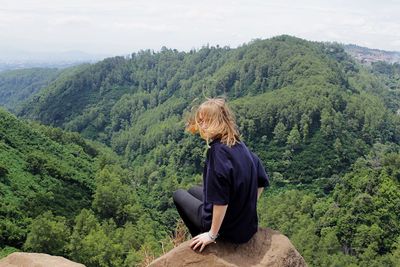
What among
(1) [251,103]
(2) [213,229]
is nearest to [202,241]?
(2) [213,229]

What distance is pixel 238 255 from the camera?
19.4ft

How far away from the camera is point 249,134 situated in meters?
79.6

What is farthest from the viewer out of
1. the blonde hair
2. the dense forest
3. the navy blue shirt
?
the dense forest

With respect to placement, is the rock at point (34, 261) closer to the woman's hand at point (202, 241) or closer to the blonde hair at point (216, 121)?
the woman's hand at point (202, 241)

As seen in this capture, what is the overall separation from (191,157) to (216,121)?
7497cm

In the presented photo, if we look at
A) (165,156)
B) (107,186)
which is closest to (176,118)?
(165,156)

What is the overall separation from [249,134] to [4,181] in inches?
1860

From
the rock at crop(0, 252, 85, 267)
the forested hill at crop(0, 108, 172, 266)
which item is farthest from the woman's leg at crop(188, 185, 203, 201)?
the forested hill at crop(0, 108, 172, 266)

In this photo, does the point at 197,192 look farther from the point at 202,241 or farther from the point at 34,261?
the point at 34,261

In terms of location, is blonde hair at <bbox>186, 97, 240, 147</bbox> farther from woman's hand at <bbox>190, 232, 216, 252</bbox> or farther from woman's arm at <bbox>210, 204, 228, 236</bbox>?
woman's hand at <bbox>190, 232, 216, 252</bbox>

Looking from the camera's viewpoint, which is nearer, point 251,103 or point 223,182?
point 223,182

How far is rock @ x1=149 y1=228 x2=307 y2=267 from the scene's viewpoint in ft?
19.0

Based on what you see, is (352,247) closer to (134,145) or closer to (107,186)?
(107,186)

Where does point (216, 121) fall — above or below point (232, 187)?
above
